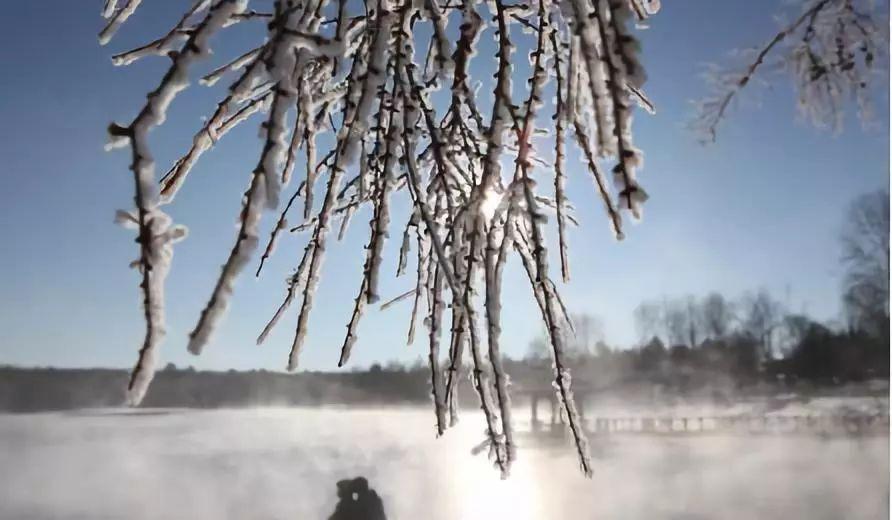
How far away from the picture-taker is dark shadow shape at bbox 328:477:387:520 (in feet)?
9.20


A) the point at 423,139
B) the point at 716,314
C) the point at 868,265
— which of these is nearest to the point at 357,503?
the point at 716,314

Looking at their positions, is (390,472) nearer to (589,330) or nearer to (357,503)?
(357,503)

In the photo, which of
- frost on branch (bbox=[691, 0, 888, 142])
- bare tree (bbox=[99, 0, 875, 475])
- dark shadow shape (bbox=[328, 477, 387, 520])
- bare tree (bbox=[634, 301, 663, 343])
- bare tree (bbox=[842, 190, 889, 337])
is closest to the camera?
bare tree (bbox=[99, 0, 875, 475])

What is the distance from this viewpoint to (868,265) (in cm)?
227

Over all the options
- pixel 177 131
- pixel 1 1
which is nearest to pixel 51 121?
pixel 1 1

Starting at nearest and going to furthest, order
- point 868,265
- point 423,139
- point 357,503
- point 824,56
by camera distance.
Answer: point 423,139, point 824,56, point 868,265, point 357,503

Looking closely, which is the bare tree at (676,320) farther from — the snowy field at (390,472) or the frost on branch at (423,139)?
the frost on branch at (423,139)

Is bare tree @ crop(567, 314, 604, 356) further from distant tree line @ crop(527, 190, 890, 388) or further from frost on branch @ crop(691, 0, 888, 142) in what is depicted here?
frost on branch @ crop(691, 0, 888, 142)

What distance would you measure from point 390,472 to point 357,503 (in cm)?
18

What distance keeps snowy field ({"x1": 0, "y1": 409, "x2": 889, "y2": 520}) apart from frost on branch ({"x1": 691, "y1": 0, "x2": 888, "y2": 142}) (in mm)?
1679

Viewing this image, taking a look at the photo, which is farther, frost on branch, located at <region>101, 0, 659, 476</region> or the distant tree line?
the distant tree line

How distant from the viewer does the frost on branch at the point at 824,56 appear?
1139mm

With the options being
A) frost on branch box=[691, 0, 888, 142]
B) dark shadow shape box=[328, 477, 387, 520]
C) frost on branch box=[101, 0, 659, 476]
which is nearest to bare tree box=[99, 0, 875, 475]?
frost on branch box=[101, 0, 659, 476]

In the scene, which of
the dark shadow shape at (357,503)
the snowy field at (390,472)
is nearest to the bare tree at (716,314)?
the snowy field at (390,472)
